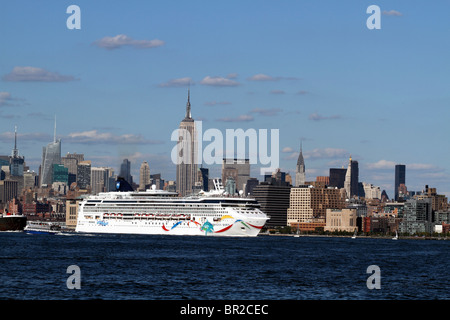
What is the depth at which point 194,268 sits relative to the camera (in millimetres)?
79000

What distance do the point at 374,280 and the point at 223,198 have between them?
5211 inches

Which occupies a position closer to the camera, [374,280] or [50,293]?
[50,293]

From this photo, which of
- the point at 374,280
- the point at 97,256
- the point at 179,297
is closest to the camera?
the point at 179,297

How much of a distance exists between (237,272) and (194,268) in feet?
19.6

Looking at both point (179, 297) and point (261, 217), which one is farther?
point (261, 217)

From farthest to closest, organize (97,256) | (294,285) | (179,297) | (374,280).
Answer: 1. (97,256)
2. (374,280)
3. (294,285)
4. (179,297)

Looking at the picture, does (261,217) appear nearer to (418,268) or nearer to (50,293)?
(418,268)

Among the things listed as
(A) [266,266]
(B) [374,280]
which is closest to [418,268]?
(A) [266,266]
